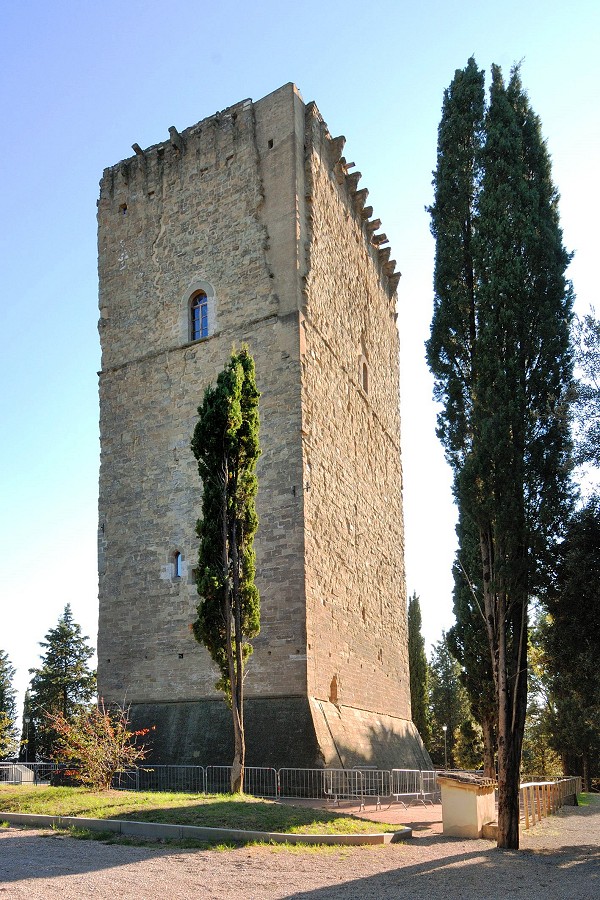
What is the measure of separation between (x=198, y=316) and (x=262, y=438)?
3.70 meters

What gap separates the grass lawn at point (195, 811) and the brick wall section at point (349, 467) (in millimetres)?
4503

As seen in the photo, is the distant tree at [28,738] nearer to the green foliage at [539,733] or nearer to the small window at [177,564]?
the small window at [177,564]

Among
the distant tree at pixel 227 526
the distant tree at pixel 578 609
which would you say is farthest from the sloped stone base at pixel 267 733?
the distant tree at pixel 578 609

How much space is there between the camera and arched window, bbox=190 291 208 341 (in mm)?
18406

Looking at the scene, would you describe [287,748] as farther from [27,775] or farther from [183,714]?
[27,775]

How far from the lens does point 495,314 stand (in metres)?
12.1

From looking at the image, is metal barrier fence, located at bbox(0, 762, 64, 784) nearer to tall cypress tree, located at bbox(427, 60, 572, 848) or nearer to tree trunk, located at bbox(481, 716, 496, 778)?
tree trunk, located at bbox(481, 716, 496, 778)

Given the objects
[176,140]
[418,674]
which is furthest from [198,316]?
[418,674]

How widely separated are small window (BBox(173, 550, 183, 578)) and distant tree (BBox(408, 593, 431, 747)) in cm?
1287

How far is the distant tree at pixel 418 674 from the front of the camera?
28375 mm

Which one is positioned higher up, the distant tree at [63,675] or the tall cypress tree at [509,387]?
the tall cypress tree at [509,387]

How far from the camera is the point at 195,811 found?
9.91 meters

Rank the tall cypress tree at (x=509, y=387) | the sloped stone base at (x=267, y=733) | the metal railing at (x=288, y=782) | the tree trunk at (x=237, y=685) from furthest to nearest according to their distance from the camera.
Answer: the sloped stone base at (x=267, y=733) < the metal railing at (x=288, y=782) < the tree trunk at (x=237, y=685) < the tall cypress tree at (x=509, y=387)

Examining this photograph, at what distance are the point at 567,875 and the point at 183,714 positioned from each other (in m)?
9.14
